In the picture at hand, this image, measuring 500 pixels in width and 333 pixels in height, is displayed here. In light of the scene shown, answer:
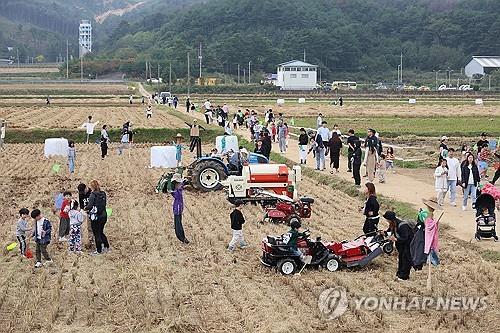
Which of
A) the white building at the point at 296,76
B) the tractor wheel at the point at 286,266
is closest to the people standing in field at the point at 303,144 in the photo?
the tractor wheel at the point at 286,266

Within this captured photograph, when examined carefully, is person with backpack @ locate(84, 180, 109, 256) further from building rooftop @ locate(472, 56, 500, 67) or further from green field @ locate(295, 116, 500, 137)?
building rooftop @ locate(472, 56, 500, 67)

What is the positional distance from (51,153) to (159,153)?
17.2 ft

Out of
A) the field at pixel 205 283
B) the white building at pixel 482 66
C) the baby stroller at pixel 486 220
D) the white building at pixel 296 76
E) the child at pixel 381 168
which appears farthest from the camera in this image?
the white building at pixel 482 66

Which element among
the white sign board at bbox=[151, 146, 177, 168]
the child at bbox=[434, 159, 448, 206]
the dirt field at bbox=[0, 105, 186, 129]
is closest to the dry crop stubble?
the child at bbox=[434, 159, 448, 206]

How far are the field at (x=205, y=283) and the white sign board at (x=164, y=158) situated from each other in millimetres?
7031

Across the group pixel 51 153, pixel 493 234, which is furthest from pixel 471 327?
pixel 51 153

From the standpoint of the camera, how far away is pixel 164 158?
83.4 ft

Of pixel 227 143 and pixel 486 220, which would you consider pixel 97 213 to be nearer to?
pixel 486 220

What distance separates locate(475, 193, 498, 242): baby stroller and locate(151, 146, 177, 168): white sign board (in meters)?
13.3

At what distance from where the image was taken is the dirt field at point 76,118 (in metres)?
41.3

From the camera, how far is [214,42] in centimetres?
14638

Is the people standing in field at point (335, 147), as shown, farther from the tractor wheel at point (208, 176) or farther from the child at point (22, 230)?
the child at point (22, 230)

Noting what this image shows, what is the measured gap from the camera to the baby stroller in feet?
45.0

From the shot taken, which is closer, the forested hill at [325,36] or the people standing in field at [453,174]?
the people standing in field at [453,174]
